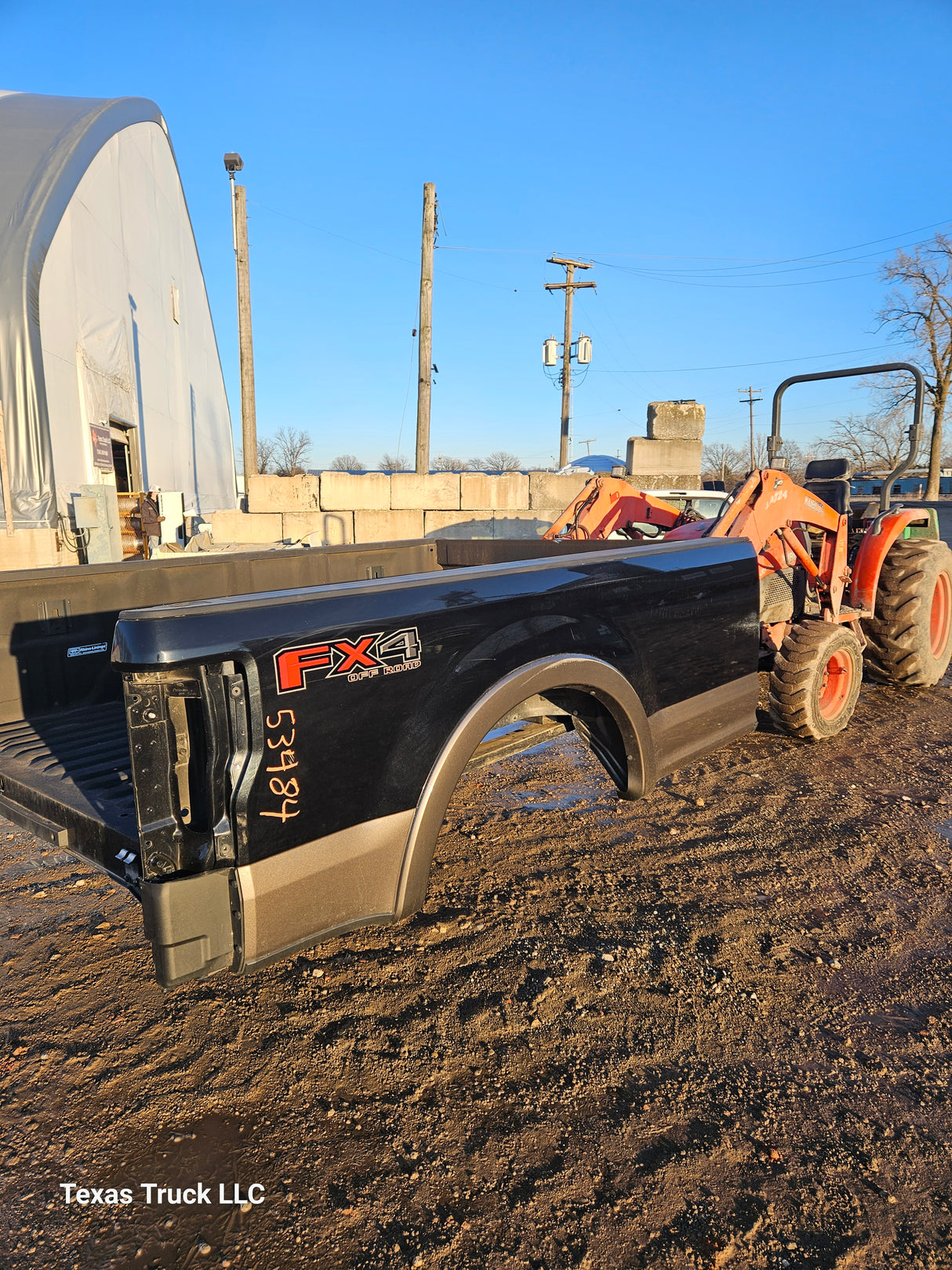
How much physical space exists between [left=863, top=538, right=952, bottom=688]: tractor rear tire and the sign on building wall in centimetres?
1387

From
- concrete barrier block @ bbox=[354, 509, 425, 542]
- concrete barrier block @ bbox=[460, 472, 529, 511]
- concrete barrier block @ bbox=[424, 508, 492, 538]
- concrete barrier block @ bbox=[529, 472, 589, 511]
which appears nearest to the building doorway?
concrete barrier block @ bbox=[354, 509, 425, 542]

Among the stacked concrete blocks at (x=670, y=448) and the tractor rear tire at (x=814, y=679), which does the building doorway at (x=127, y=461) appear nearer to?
the stacked concrete blocks at (x=670, y=448)

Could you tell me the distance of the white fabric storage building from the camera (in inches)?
496

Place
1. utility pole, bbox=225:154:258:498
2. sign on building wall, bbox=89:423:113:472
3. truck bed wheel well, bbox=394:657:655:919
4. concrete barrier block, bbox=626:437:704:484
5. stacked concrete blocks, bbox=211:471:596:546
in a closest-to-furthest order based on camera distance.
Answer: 1. truck bed wheel well, bbox=394:657:655:919
2. stacked concrete blocks, bbox=211:471:596:546
3. concrete barrier block, bbox=626:437:704:484
4. sign on building wall, bbox=89:423:113:472
5. utility pole, bbox=225:154:258:498

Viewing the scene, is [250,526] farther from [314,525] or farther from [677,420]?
[677,420]

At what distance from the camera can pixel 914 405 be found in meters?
5.38

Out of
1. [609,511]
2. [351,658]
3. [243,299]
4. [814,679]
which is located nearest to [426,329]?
[243,299]

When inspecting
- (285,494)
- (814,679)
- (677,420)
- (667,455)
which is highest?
(677,420)

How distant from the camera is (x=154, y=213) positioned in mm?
19703

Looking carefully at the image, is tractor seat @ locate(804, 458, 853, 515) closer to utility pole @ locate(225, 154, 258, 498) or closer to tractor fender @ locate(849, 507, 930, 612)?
tractor fender @ locate(849, 507, 930, 612)

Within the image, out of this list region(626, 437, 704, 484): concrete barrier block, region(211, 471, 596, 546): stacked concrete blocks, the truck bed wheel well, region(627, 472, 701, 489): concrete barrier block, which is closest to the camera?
the truck bed wheel well

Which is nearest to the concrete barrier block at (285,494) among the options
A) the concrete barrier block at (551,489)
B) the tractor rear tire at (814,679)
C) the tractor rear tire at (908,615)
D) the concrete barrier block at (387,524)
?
the concrete barrier block at (387,524)

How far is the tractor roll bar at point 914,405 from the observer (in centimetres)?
507

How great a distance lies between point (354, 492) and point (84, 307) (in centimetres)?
710
